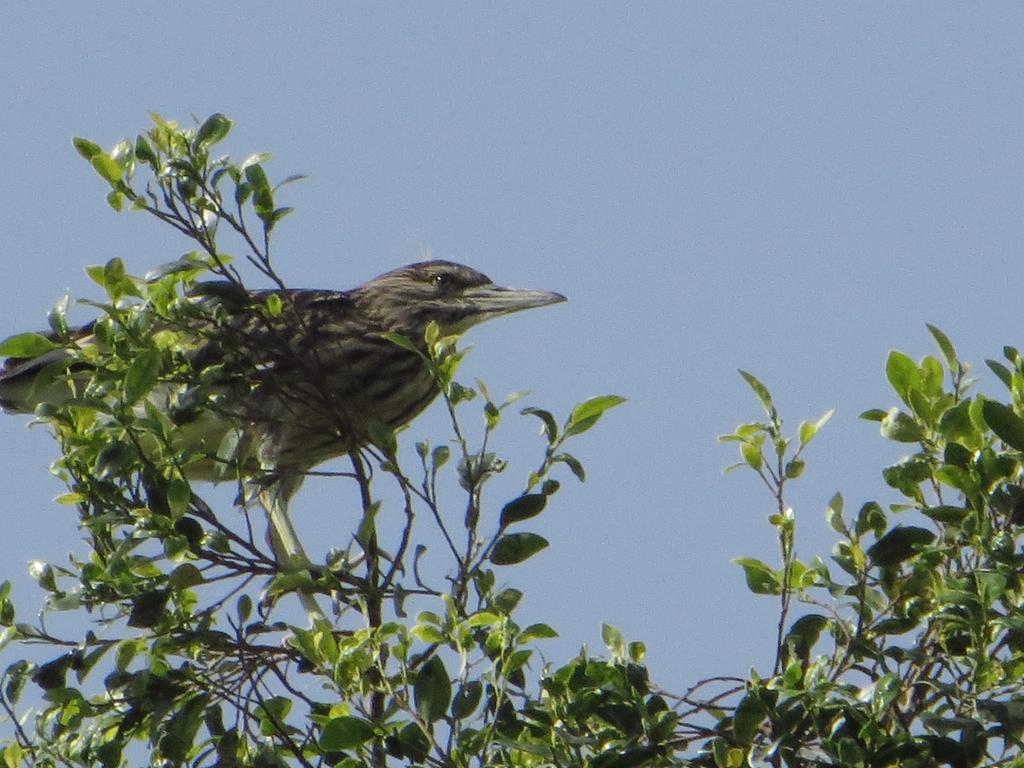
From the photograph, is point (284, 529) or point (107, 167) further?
point (284, 529)

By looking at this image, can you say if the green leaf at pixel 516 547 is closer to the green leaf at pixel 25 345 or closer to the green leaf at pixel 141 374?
the green leaf at pixel 141 374

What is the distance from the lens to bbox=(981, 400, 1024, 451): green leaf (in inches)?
121

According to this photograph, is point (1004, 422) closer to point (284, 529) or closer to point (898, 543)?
point (898, 543)

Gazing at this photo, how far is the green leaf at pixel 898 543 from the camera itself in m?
3.17

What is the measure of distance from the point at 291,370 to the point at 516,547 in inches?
70.5

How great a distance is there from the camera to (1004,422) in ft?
10.1

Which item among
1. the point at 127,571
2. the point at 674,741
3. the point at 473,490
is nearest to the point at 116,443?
the point at 127,571

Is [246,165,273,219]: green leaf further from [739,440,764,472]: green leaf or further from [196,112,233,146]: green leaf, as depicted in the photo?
[739,440,764,472]: green leaf

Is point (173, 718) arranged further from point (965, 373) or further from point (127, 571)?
point (965, 373)

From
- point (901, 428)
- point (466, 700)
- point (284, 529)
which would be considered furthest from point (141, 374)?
point (284, 529)

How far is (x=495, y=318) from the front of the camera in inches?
247

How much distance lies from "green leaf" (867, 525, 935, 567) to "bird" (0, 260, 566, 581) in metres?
1.04

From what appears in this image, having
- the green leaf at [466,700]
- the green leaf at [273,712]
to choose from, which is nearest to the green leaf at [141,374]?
the green leaf at [273,712]

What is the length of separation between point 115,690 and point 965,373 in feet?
6.10
